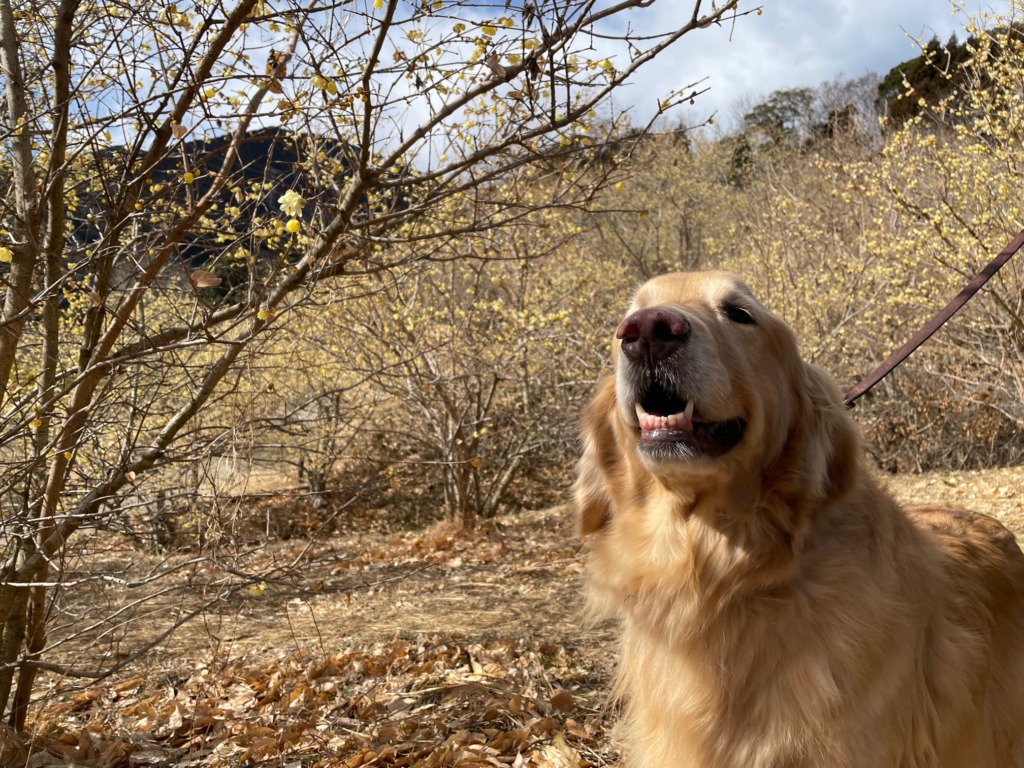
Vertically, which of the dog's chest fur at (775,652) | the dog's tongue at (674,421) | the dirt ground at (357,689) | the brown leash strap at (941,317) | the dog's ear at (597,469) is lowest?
the dirt ground at (357,689)

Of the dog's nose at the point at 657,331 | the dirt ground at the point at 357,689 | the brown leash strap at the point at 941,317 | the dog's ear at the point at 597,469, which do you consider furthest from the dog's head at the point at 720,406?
the dirt ground at the point at 357,689

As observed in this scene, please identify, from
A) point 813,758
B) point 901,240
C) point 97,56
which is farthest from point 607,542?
point 901,240

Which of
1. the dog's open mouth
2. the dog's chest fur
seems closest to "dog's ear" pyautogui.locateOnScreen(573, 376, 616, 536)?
the dog's chest fur

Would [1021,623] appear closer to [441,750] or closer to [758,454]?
[758,454]

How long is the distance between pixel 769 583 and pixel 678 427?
19.5 inches

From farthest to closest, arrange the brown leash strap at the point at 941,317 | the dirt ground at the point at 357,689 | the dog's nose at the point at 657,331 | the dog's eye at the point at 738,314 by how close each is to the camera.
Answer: the dirt ground at the point at 357,689 < the brown leash strap at the point at 941,317 < the dog's eye at the point at 738,314 < the dog's nose at the point at 657,331

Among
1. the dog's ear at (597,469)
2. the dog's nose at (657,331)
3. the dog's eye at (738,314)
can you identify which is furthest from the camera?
the dog's ear at (597,469)

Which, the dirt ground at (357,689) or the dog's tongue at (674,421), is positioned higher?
the dog's tongue at (674,421)

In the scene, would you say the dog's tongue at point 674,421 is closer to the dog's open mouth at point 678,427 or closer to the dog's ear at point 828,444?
the dog's open mouth at point 678,427

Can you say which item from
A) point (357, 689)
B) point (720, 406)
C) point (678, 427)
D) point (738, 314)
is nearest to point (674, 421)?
point (678, 427)

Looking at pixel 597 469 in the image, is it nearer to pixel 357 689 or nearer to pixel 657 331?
pixel 657 331

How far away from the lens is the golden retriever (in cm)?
196

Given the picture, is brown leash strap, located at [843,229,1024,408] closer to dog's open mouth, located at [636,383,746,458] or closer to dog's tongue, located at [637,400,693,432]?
dog's open mouth, located at [636,383,746,458]

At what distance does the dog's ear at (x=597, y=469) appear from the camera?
2602 mm
